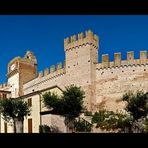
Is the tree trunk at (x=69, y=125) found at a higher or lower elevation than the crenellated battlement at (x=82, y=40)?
lower

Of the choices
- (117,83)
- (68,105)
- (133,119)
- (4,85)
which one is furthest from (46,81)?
(133,119)

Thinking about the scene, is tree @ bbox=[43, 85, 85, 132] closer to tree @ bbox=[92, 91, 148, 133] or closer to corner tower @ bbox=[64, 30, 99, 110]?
tree @ bbox=[92, 91, 148, 133]

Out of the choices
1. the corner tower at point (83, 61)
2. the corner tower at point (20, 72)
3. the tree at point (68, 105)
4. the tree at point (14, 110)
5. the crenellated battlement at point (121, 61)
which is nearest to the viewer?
the tree at point (68, 105)

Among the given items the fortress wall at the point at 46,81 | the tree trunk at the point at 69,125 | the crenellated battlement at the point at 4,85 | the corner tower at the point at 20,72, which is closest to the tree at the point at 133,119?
the tree trunk at the point at 69,125

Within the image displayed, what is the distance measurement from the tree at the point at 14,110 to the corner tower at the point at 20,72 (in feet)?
45.7

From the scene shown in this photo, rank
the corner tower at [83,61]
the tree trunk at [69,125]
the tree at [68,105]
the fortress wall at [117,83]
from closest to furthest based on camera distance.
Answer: the tree trunk at [69,125]
the tree at [68,105]
the fortress wall at [117,83]
the corner tower at [83,61]

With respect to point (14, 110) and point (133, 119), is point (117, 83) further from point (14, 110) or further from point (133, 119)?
point (14, 110)

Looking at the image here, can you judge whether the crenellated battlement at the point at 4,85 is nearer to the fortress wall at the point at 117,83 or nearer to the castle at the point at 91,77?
the castle at the point at 91,77

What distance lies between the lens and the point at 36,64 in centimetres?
4709

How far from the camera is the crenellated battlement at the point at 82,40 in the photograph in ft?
112
